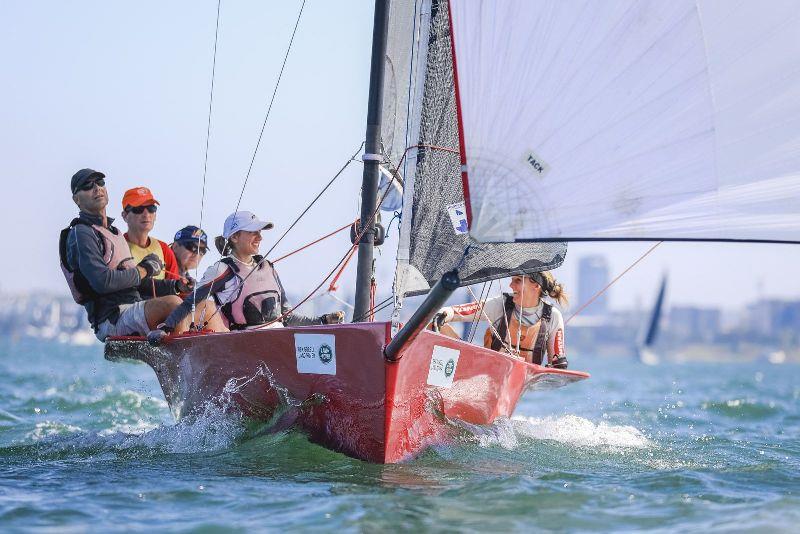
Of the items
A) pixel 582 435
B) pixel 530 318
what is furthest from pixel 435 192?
pixel 582 435

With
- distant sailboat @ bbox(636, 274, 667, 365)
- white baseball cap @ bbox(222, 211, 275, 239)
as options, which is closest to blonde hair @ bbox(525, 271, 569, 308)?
white baseball cap @ bbox(222, 211, 275, 239)

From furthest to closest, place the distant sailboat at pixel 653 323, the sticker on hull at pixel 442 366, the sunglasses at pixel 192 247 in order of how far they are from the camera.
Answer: the distant sailboat at pixel 653 323, the sunglasses at pixel 192 247, the sticker on hull at pixel 442 366

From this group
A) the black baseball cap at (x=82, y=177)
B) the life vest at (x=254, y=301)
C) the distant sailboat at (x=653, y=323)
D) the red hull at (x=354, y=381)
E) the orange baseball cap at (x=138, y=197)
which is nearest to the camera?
the red hull at (x=354, y=381)

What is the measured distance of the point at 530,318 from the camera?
25.0 feet

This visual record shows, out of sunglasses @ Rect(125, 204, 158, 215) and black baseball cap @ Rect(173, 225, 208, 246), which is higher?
sunglasses @ Rect(125, 204, 158, 215)

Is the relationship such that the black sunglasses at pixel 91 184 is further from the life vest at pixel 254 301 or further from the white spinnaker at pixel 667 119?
the white spinnaker at pixel 667 119

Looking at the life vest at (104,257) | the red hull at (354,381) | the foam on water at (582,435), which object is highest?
the life vest at (104,257)

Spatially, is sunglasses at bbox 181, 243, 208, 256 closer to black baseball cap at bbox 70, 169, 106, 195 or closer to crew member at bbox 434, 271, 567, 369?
black baseball cap at bbox 70, 169, 106, 195

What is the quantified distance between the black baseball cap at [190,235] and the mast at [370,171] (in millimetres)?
1989

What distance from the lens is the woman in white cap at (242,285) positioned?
6.50 m

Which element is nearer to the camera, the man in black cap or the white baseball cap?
the white baseball cap

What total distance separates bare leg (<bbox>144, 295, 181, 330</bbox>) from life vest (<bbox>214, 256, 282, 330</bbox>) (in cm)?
32

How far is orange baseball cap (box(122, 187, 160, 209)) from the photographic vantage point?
7301 millimetres

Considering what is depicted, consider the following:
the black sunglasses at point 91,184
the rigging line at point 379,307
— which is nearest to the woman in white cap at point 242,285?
the rigging line at point 379,307
